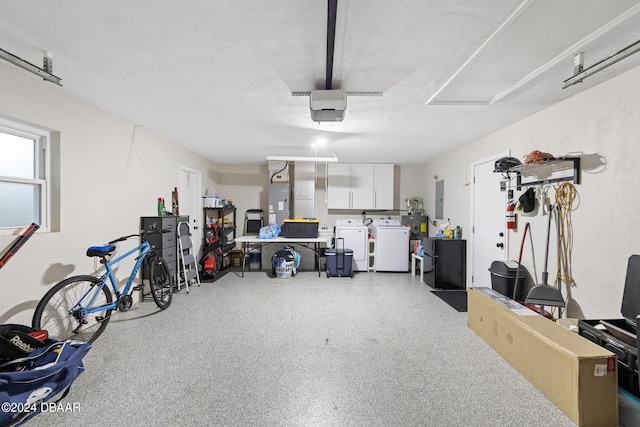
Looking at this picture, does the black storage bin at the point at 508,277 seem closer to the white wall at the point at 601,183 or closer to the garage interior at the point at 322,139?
the garage interior at the point at 322,139

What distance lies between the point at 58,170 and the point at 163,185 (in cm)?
163

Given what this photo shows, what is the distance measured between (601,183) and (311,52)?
8.56ft

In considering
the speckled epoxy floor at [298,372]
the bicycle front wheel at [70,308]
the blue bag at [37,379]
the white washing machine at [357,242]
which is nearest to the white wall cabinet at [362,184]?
the white washing machine at [357,242]

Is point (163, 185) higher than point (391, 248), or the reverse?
point (163, 185)

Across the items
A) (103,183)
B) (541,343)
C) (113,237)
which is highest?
(103,183)

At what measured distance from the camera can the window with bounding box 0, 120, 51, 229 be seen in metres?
2.21

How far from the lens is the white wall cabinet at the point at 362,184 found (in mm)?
6102

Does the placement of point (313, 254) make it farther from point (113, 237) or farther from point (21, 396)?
point (21, 396)

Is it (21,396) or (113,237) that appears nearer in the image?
(21,396)

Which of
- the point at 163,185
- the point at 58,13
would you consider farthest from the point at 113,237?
the point at 58,13

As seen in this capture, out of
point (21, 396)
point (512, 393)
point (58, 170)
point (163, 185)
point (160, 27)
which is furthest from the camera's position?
point (163, 185)

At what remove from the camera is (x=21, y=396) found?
145 centimetres

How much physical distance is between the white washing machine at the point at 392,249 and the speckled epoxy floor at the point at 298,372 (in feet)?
6.42

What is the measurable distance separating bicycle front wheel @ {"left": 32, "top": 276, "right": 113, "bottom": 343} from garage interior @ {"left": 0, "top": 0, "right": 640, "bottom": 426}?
0.15 metres
